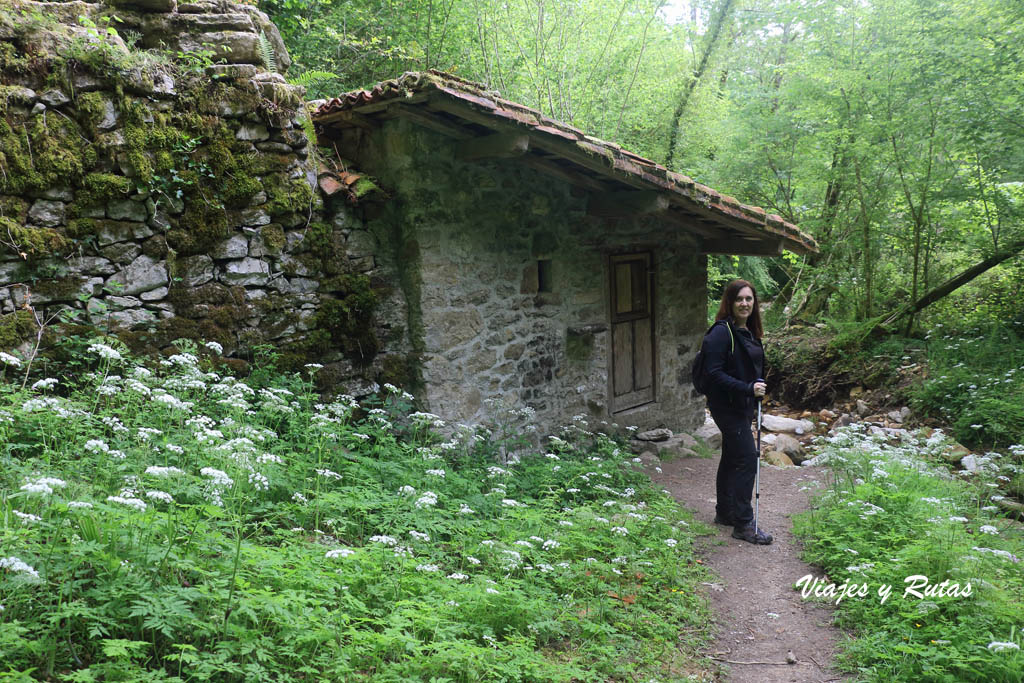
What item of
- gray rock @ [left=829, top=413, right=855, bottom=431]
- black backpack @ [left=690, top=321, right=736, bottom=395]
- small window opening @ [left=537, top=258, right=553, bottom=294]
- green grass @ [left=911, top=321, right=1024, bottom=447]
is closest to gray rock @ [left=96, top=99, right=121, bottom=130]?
small window opening @ [left=537, top=258, right=553, bottom=294]

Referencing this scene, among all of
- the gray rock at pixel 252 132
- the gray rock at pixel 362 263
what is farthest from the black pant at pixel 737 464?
the gray rock at pixel 252 132

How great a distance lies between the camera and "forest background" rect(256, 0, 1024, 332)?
29.8 ft

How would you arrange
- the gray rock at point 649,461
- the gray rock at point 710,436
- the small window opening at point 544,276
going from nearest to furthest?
the small window opening at point 544,276
the gray rock at point 649,461
the gray rock at point 710,436

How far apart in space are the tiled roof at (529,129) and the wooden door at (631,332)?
122cm

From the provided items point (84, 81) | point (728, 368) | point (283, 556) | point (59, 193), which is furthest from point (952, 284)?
point (59, 193)

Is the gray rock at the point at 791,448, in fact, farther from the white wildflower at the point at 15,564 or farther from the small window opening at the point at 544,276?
the white wildflower at the point at 15,564

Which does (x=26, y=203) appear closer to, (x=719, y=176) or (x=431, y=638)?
(x=431, y=638)

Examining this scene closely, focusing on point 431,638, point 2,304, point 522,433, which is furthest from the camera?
point 522,433

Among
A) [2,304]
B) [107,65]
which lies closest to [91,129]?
[107,65]

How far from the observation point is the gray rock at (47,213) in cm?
382

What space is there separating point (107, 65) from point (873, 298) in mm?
11880

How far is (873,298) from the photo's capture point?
1189 centimetres

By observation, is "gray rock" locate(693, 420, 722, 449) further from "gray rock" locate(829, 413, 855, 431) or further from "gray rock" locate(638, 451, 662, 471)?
"gray rock" locate(829, 413, 855, 431)

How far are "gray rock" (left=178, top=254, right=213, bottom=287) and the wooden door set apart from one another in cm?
430
